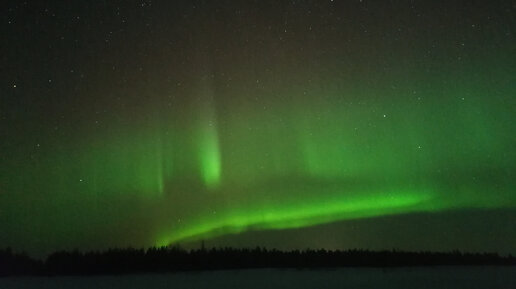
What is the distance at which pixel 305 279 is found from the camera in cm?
1695

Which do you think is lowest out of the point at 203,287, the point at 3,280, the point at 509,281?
the point at 509,281

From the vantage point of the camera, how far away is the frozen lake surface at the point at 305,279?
1571cm

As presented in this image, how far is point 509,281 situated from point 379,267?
5.33 metres

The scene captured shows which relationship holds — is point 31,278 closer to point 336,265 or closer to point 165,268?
point 165,268

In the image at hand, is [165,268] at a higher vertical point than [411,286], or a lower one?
higher

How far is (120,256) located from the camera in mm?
21031

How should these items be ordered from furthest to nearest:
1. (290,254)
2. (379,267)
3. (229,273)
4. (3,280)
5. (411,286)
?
(290,254), (379,267), (229,273), (3,280), (411,286)

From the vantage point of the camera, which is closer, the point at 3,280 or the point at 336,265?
the point at 3,280

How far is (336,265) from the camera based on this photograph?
20.7 meters

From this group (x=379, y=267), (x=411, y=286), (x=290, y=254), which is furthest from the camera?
(x=290, y=254)

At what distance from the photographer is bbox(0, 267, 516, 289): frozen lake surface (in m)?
15.7

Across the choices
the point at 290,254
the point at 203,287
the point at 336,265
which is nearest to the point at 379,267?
the point at 336,265

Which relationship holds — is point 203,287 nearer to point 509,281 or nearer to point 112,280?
point 112,280

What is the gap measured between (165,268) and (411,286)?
9.34 m
